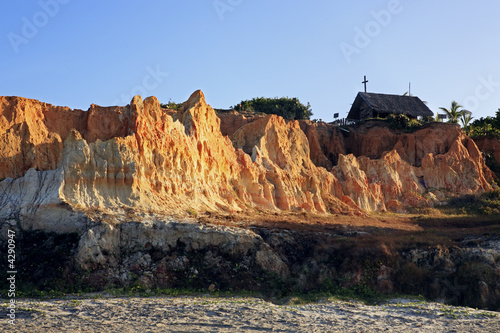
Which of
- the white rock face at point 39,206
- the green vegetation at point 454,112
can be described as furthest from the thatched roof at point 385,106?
the white rock face at point 39,206

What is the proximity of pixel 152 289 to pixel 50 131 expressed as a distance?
11113 mm

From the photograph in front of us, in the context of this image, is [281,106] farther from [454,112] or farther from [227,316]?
[227,316]

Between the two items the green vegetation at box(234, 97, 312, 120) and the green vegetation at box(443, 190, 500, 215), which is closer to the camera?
the green vegetation at box(443, 190, 500, 215)

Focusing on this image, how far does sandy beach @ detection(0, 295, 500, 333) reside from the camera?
19.7m

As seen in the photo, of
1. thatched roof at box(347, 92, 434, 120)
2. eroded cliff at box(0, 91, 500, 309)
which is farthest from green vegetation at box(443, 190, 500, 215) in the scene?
thatched roof at box(347, 92, 434, 120)

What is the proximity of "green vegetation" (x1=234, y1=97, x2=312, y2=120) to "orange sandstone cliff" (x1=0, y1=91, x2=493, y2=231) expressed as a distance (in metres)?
7.13

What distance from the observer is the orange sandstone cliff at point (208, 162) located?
91.8ft

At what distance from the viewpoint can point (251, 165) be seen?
3772 centimetres

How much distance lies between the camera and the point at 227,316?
20984 millimetres

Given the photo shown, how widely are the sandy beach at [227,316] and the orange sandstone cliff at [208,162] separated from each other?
6509 millimetres

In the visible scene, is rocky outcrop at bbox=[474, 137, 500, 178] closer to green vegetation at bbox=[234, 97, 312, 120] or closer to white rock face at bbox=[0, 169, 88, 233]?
green vegetation at bbox=[234, 97, 312, 120]

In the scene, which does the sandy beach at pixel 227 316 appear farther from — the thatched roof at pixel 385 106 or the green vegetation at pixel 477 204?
the thatched roof at pixel 385 106

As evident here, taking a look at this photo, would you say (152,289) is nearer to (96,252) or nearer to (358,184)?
(96,252)

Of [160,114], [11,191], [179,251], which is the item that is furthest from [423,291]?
[11,191]
